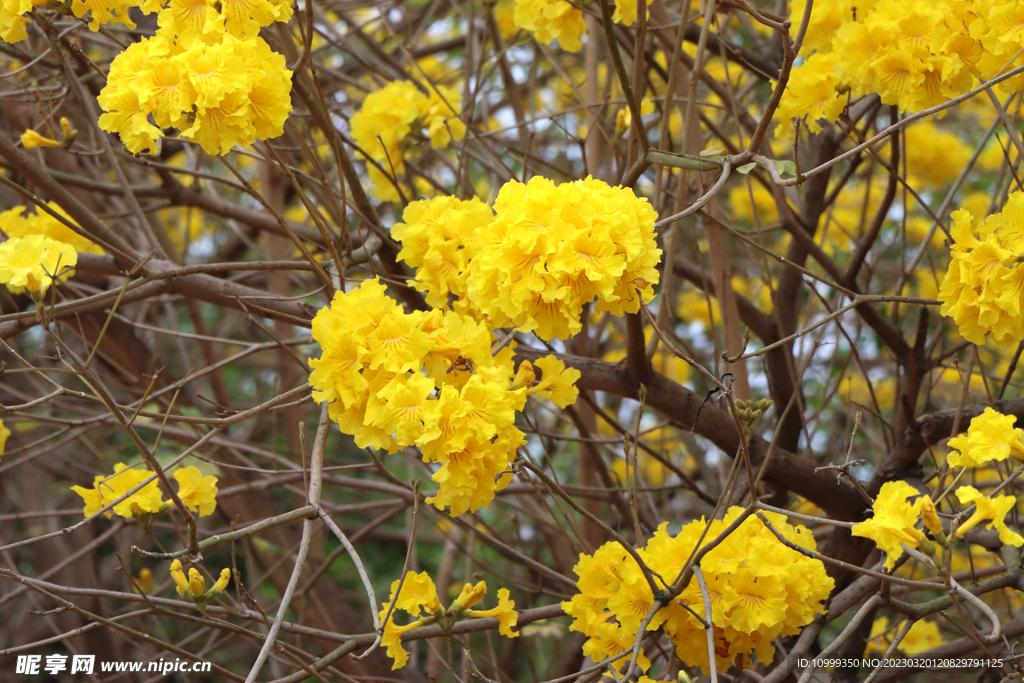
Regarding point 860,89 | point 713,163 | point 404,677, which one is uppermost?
point 860,89

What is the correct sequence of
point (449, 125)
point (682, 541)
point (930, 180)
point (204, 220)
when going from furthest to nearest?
point (204, 220) < point (930, 180) < point (449, 125) < point (682, 541)

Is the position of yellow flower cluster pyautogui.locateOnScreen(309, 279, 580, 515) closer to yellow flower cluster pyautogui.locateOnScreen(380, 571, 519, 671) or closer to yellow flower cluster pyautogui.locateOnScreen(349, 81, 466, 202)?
yellow flower cluster pyautogui.locateOnScreen(380, 571, 519, 671)

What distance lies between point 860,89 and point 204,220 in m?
3.99

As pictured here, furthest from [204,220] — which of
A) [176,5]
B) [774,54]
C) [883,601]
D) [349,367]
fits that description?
[883,601]

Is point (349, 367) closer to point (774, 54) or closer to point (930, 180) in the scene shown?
point (774, 54)

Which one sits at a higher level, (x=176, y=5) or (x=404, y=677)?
(x=176, y=5)

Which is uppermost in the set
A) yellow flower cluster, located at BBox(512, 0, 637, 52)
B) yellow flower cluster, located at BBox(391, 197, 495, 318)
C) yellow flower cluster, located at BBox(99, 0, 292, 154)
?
yellow flower cluster, located at BBox(512, 0, 637, 52)

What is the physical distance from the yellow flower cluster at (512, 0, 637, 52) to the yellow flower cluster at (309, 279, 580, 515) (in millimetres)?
790

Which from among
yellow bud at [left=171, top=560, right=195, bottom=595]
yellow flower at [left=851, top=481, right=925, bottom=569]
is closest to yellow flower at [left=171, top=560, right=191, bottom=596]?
yellow bud at [left=171, top=560, right=195, bottom=595]

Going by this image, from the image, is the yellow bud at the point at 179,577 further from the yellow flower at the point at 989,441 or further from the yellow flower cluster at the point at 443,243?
the yellow flower at the point at 989,441

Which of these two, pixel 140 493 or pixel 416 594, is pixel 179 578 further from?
pixel 416 594

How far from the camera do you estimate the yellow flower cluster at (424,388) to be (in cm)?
117

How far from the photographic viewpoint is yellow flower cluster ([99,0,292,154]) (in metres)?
1.30

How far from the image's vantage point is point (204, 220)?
475 cm
